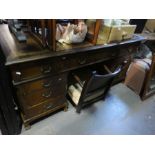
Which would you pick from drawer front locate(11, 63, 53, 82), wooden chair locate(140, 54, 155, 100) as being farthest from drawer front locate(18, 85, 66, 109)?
wooden chair locate(140, 54, 155, 100)

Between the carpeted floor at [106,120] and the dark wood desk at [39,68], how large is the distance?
17 centimetres

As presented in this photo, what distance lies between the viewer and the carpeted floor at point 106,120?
1478 millimetres

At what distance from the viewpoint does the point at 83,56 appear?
1.29 metres

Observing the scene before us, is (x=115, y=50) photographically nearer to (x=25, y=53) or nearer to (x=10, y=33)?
(x=25, y=53)

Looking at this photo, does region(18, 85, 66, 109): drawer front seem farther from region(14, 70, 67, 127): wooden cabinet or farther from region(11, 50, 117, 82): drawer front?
region(11, 50, 117, 82): drawer front

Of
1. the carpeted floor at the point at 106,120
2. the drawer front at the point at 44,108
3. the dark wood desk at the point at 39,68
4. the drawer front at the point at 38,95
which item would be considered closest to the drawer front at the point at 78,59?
the dark wood desk at the point at 39,68

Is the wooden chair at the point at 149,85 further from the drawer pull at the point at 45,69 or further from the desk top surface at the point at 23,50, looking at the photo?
the drawer pull at the point at 45,69

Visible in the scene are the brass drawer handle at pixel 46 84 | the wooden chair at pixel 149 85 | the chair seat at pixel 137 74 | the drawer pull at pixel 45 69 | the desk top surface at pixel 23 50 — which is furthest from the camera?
the chair seat at pixel 137 74

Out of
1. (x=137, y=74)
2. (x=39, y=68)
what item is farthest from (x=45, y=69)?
(x=137, y=74)

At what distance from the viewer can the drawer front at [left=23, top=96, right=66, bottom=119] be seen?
130cm

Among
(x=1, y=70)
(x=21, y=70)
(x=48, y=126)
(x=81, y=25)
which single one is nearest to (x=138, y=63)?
(x=81, y=25)

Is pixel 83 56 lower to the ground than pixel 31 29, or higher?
lower

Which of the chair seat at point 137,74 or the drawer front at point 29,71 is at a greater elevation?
the drawer front at point 29,71
